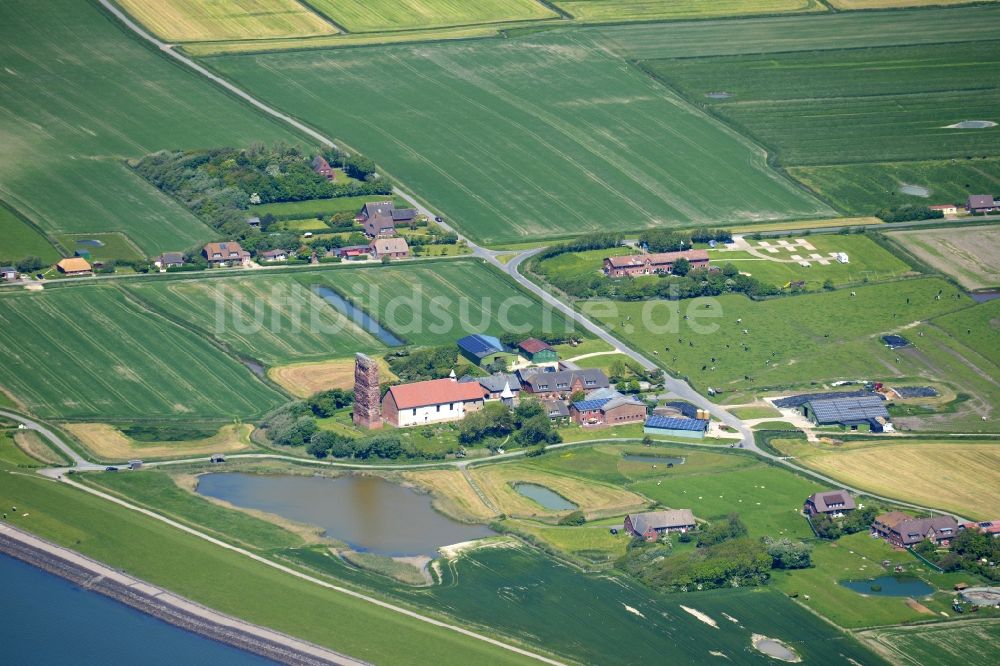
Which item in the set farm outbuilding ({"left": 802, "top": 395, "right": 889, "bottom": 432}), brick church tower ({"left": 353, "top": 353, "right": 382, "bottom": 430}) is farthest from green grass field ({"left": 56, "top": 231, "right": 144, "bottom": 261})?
farm outbuilding ({"left": 802, "top": 395, "right": 889, "bottom": 432})

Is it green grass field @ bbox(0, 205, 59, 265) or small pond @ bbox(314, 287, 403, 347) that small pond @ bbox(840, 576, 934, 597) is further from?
green grass field @ bbox(0, 205, 59, 265)

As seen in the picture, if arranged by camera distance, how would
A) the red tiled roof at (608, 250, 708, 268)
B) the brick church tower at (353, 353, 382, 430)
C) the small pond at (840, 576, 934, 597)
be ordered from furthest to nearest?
1. the red tiled roof at (608, 250, 708, 268)
2. the brick church tower at (353, 353, 382, 430)
3. the small pond at (840, 576, 934, 597)

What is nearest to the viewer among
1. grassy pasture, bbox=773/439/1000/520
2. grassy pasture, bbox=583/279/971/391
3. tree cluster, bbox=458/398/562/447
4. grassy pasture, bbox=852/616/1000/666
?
grassy pasture, bbox=852/616/1000/666

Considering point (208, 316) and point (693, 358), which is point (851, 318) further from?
point (208, 316)

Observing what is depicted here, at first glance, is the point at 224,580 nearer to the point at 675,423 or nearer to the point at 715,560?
the point at 715,560

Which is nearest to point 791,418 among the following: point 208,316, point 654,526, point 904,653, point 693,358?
point 693,358

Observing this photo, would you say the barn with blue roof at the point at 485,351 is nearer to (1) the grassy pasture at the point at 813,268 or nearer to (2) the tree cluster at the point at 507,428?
(2) the tree cluster at the point at 507,428
